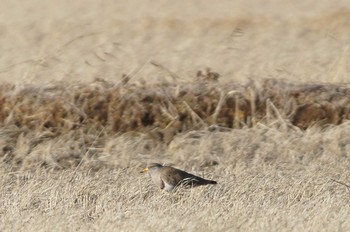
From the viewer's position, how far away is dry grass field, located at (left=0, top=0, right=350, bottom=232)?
7.65 metres

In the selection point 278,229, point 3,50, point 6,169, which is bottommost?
point 3,50

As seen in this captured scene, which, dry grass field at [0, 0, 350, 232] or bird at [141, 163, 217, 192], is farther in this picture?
bird at [141, 163, 217, 192]

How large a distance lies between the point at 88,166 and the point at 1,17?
1032 centimetres

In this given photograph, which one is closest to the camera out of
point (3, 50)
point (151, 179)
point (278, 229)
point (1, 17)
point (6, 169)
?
point (278, 229)

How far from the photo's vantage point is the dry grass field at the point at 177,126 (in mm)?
7652

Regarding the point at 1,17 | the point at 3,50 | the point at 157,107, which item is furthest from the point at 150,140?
the point at 1,17

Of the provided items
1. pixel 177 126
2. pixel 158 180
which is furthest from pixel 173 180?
pixel 177 126

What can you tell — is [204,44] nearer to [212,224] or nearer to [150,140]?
[150,140]

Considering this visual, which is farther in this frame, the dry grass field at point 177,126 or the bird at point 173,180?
the bird at point 173,180

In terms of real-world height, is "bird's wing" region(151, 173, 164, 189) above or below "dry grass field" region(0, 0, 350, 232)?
above

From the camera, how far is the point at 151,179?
8.92 meters

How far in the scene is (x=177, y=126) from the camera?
11.2 metres

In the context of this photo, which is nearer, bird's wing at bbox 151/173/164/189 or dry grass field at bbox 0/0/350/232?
dry grass field at bbox 0/0/350/232

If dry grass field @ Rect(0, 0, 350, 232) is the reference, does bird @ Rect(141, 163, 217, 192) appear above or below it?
above
